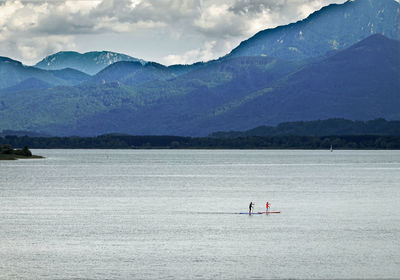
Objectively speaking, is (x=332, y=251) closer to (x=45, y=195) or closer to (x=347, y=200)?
(x=347, y=200)

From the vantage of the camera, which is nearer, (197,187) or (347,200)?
(347,200)

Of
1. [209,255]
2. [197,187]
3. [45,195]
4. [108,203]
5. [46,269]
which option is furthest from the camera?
[197,187]

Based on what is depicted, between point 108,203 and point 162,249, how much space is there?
1738 inches

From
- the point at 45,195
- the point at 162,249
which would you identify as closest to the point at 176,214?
the point at 162,249

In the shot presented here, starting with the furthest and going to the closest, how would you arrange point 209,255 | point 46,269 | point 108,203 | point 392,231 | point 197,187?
1. point 197,187
2. point 108,203
3. point 392,231
4. point 209,255
5. point 46,269

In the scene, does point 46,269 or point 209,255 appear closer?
point 46,269

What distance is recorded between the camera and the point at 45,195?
125 metres

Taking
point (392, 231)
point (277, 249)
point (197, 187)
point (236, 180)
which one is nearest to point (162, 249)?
point (277, 249)

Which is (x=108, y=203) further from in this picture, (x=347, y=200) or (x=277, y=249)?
(x=277, y=249)

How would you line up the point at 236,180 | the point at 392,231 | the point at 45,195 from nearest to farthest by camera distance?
the point at 392,231 → the point at 45,195 → the point at 236,180

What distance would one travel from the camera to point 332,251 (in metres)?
66.4

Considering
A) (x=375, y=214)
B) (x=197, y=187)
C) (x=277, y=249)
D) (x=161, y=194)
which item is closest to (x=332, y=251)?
(x=277, y=249)

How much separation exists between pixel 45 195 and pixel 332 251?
68.5 meters

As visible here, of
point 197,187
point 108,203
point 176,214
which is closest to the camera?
point 176,214
